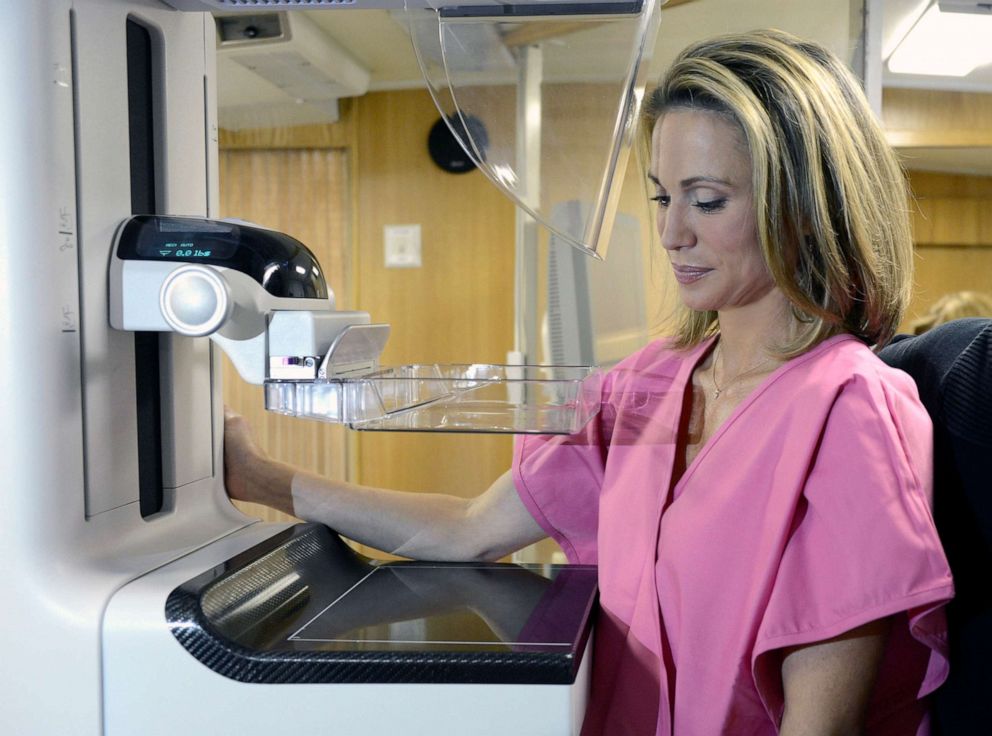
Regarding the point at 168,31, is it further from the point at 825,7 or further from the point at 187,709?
the point at 825,7

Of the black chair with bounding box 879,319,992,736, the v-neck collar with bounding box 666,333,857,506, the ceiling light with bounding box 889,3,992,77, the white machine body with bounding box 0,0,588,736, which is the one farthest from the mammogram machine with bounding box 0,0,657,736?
the ceiling light with bounding box 889,3,992,77

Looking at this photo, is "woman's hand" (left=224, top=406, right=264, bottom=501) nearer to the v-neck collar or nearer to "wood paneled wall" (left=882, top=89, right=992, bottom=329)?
the v-neck collar

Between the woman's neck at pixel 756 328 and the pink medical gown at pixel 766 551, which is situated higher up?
the woman's neck at pixel 756 328

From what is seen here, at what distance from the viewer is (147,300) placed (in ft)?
2.74

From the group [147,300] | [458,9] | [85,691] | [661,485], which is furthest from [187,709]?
[458,9]

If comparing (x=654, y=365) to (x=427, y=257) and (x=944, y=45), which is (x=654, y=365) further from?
(x=427, y=257)

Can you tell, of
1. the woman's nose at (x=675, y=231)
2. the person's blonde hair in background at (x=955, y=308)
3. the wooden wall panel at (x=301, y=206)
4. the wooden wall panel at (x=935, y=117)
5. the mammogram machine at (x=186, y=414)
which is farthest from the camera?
the wooden wall panel at (x=301, y=206)

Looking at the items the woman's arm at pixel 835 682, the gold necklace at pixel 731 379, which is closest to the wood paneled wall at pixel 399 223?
the gold necklace at pixel 731 379

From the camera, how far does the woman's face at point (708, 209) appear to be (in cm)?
89

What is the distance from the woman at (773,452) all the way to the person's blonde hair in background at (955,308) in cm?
169

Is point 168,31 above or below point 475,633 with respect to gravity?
above

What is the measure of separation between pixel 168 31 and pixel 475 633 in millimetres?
630

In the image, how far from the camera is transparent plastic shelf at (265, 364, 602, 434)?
801 mm

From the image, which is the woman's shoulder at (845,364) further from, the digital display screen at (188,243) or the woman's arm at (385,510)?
the digital display screen at (188,243)
